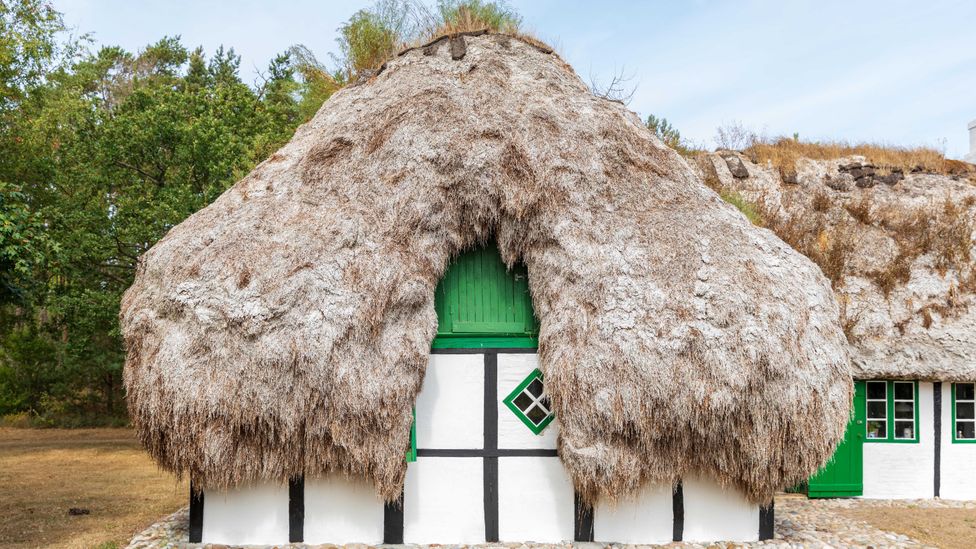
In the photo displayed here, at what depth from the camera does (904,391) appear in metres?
10.3

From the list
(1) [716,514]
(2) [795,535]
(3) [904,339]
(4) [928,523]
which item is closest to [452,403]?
(1) [716,514]

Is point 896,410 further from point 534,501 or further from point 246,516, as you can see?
point 246,516

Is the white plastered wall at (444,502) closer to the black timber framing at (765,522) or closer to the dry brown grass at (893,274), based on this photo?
the black timber framing at (765,522)

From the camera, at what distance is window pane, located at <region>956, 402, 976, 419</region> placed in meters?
10.3

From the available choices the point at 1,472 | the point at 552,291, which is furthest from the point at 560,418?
the point at 1,472

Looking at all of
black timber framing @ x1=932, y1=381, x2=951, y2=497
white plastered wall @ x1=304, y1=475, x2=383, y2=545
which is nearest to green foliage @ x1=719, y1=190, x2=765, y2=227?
black timber framing @ x1=932, y1=381, x2=951, y2=497

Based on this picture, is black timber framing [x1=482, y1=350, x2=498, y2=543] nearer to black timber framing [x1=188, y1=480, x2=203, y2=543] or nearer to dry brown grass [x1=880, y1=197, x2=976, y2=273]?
black timber framing [x1=188, y1=480, x2=203, y2=543]

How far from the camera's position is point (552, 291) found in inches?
282

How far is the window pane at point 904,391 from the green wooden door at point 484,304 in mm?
6871

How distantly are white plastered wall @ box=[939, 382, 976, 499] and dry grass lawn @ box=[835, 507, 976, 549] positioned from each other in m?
0.84

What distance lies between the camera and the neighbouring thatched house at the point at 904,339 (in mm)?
9883

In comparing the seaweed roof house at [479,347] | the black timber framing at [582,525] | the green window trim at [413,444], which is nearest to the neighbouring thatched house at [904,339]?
the seaweed roof house at [479,347]

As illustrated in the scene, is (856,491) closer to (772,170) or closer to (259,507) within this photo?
(772,170)

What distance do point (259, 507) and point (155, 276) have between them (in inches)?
112
